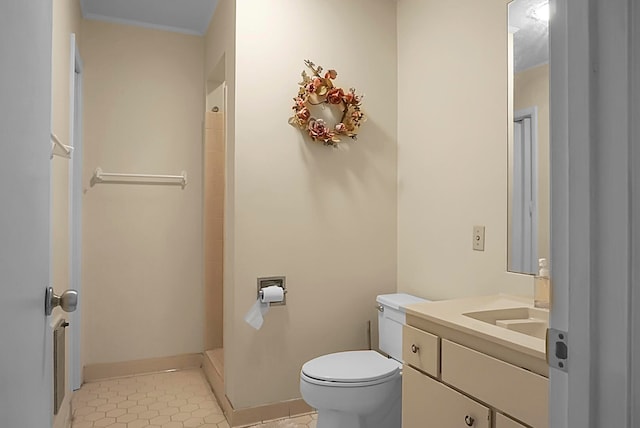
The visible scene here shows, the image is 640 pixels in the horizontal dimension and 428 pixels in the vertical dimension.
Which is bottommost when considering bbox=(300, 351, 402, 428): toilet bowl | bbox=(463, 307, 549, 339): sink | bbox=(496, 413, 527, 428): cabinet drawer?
bbox=(300, 351, 402, 428): toilet bowl

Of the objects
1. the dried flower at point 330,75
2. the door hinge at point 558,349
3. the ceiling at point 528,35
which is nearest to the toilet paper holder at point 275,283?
the dried flower at point 330,75

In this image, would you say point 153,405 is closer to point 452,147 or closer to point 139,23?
Result: point 452,147

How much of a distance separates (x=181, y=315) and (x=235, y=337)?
111 centimetres

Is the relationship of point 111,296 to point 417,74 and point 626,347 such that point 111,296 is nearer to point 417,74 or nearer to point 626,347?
point 417,74

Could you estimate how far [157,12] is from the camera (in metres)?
3.04

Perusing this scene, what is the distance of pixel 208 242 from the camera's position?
3.28 metres

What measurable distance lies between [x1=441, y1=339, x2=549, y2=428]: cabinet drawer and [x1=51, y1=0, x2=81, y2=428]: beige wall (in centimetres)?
161

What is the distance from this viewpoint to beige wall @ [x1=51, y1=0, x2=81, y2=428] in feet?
6.35

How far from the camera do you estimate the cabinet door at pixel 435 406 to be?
138 centimetres

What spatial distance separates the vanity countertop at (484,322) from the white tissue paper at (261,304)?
2.84ft

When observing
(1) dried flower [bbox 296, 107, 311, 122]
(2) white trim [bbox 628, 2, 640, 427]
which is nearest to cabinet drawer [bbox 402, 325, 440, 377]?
(2) white trim [bbox 628, 2, 640, 427]

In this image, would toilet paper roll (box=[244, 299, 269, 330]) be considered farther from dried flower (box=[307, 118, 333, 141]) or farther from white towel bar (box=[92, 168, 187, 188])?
white towel bar (box=[92, 168, 187, 188])

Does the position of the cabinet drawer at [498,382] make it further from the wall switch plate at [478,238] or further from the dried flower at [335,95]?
the dried flower at [335,95]

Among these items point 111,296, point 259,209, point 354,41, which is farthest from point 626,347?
point 111,296
